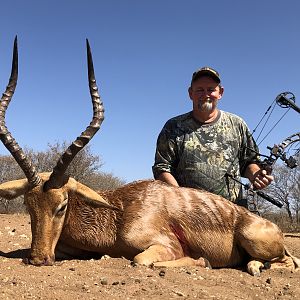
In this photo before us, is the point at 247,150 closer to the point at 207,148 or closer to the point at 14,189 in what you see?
the point at 207,148

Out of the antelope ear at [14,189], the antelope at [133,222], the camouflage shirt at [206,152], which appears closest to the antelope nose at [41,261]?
the antelope at [133,222]

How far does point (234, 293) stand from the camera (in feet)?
14.4

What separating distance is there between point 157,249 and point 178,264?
0.95 ft

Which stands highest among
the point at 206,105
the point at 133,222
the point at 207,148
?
the point at 206,105

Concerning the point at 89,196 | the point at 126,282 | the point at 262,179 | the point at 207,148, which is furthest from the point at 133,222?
the point at 262,179

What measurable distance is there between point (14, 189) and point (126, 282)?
6.75 feet

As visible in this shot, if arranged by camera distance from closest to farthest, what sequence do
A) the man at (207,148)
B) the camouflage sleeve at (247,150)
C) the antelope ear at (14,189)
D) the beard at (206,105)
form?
1. the antelope ear at (14,189)
2. the man at (207,148)
3. the beard at (206,105)
4. the camouflage sleeve at (247,150)

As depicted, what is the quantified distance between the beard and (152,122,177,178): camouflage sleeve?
572mm

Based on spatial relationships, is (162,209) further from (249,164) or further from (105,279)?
(249,164)

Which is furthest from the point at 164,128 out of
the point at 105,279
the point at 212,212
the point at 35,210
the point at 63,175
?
the point at 105,279

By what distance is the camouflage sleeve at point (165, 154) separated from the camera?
289 inches

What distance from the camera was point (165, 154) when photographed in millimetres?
7465

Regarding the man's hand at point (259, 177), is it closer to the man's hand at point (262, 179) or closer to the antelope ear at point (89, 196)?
the man's hand at point (262, 179)

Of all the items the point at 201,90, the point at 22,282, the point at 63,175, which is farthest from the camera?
the point at 201,90
